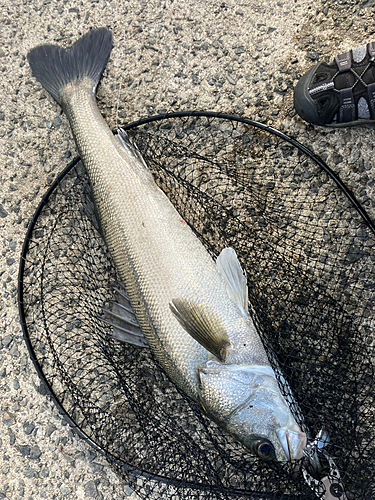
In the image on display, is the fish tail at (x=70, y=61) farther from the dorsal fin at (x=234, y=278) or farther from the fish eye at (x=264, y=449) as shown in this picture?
the fish eye at (x=264, y=449)

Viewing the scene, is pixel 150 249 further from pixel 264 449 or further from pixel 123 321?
pixel 264 449

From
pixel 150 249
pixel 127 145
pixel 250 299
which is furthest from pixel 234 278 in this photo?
pixel 127 145

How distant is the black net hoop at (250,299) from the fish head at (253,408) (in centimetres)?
29

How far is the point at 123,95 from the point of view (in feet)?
8.36

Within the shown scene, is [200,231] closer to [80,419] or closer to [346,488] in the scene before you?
[80,419]

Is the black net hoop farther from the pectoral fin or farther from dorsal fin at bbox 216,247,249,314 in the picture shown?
the pectoral fin

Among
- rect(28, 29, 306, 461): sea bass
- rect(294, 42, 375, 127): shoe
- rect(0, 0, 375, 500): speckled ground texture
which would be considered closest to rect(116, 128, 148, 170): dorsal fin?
rect(28, 29, 306, 461): sea bass

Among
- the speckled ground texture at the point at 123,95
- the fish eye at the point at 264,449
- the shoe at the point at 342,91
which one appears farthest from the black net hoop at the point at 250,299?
the fish eye at the point at 264,449

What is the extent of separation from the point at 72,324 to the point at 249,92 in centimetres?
186

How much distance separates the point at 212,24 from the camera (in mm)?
2529

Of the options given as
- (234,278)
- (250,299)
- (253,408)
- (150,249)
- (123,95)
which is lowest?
(253,408)

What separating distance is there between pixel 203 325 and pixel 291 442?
2.15 ft

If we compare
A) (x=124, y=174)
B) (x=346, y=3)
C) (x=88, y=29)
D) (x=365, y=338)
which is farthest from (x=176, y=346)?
(x=346, y=3)

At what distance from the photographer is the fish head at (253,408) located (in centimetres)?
178
